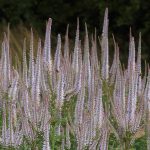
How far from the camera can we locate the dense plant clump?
4398mm

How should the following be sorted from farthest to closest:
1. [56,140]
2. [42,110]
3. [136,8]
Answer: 1. [136,8]
2. [56,140]
3. [42,110]

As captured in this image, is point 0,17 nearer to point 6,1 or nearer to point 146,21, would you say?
point 6,1

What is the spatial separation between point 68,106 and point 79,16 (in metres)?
8.48

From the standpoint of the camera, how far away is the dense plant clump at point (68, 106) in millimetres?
4398

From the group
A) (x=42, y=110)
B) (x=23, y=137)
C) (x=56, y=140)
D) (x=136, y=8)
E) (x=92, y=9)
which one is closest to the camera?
(x=42, y=110)

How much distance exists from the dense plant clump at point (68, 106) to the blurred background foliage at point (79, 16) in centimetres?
700

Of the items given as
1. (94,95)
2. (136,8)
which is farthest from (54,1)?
(94,95)

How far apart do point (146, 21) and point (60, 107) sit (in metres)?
8.11

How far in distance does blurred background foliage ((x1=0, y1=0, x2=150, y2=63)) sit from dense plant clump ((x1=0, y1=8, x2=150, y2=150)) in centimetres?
700

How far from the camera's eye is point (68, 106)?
5.13 m

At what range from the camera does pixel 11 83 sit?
17.8ft

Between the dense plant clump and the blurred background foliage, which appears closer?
Result: the dense plant clump

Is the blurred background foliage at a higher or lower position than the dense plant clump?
higher

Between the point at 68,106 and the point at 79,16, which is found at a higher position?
the point at 79,16
